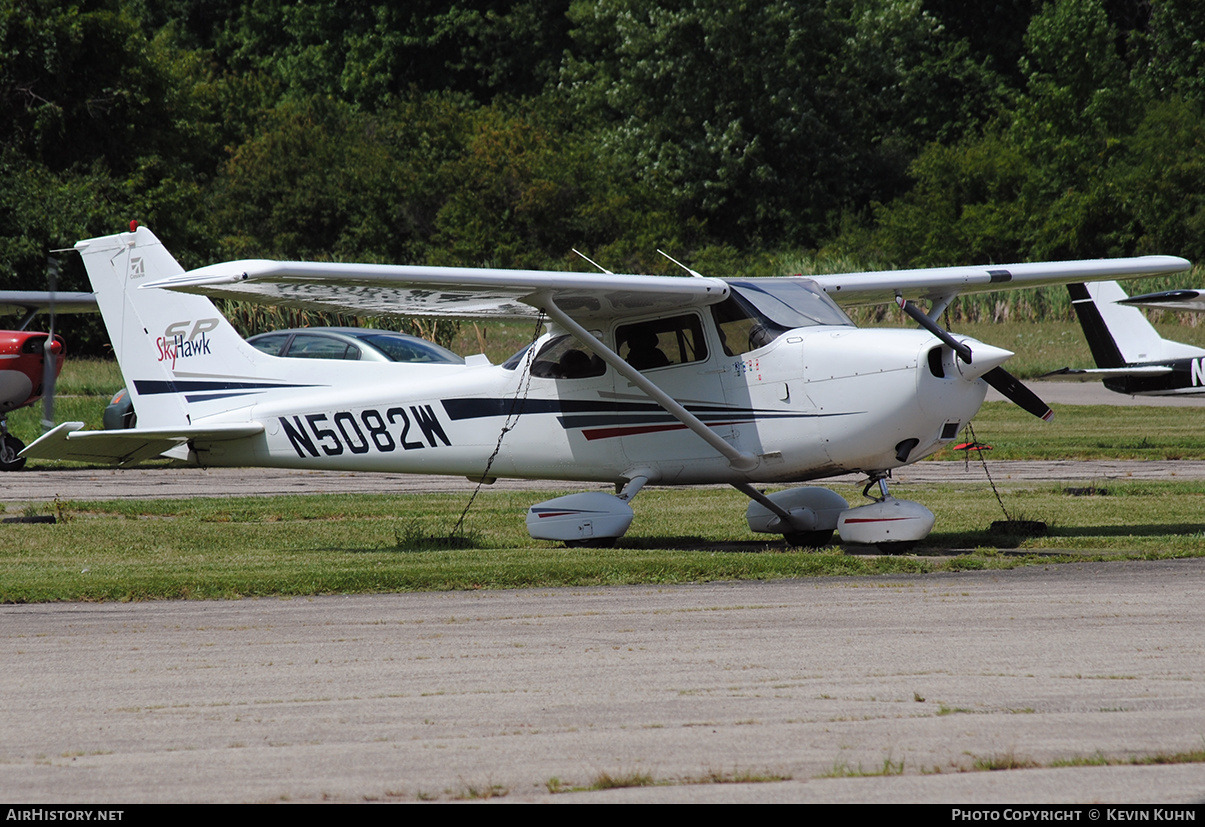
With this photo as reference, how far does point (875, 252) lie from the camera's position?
5034 cm

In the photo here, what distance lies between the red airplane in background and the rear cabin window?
39.8 feet

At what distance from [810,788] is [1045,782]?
30.4 inches

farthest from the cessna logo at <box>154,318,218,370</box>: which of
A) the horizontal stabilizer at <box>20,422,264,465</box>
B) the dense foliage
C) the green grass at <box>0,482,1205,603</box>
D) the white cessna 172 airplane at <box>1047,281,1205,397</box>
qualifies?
the dense foliage

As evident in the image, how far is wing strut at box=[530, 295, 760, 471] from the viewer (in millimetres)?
11023

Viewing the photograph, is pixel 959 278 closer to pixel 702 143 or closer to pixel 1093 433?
pixel 1093 433

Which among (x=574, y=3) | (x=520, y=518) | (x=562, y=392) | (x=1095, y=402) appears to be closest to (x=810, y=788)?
(x=562, y=392)

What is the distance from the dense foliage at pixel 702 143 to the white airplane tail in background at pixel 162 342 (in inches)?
1166

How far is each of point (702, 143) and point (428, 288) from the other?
143 ft

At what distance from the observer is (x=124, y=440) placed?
39.9 ft

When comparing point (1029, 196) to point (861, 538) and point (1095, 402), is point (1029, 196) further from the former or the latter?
point (861, 538)

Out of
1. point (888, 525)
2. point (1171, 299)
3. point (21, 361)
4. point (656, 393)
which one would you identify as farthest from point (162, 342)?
point (1171, 299)

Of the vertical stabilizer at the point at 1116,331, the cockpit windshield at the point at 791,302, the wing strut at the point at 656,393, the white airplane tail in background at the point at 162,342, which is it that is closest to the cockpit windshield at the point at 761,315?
the cockpit windshield at the point at 791,302

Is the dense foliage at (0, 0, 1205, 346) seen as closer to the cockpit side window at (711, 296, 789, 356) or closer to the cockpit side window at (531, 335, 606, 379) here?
the cockpit side window at (531, 335, 606, 379)

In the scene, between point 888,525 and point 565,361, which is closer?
point 888,525
